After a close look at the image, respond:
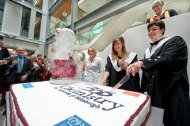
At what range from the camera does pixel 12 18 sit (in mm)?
7543

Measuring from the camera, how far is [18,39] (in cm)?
748

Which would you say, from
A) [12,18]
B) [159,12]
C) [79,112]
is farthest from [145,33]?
[12,18]

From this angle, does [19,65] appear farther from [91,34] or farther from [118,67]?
[91,34]

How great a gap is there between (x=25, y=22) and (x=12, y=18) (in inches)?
30.6

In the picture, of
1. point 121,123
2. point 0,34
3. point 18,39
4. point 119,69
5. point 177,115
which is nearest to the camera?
point 121,123

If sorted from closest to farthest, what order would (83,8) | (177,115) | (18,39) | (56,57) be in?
(177,115) < (56,57) < (18,39) < (83,8)

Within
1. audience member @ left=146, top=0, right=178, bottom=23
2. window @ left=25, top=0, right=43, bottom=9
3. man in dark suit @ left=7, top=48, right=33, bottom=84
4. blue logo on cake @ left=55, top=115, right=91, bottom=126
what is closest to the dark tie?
man in dark suit @ left=7, top=48, right=33, bottom=84

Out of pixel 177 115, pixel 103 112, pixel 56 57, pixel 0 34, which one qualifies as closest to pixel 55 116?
pixel 103 112

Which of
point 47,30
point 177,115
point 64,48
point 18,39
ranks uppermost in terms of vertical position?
point 47,30

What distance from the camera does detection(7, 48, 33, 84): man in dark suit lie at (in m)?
2.64

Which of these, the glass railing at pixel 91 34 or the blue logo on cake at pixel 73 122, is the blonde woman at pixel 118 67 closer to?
the blue logo on cake at pixel 73 122

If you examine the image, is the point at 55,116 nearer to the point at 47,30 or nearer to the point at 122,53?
the point at 122,53

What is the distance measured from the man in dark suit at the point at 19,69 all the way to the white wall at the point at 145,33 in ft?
7.00

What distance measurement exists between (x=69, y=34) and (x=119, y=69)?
585 mm
